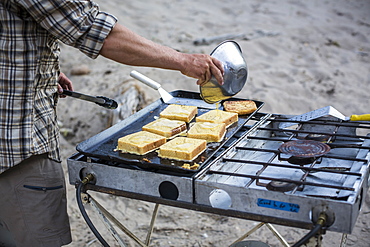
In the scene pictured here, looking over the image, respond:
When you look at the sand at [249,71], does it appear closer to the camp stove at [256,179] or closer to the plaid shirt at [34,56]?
the camp stove at [256,179]

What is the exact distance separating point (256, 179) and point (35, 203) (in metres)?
1.31

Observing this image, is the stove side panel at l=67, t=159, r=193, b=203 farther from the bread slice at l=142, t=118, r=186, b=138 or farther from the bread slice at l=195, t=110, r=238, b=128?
the bread slice at l=195, t=110, r=238, b=128

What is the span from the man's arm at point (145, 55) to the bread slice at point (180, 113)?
1.91ft

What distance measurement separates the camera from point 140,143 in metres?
2.40

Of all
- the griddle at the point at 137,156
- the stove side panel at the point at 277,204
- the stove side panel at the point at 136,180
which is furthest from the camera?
the griddle at the point at 137,156

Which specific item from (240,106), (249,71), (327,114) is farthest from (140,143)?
(249,71)

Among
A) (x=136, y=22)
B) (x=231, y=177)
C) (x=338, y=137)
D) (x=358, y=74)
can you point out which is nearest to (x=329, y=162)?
(x=338, y=137)

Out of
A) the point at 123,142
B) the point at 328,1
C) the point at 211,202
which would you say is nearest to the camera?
the point at 211,202

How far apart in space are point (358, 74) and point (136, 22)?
4.45 m

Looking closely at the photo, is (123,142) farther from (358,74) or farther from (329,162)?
(358,74)

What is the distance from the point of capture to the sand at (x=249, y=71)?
3987 millimetres

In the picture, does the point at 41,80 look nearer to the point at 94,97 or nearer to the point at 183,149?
the point at 94,97

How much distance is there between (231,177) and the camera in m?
2.29

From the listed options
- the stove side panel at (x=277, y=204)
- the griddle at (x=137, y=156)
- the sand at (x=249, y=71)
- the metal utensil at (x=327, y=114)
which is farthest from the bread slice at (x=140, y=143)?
the sand at (x=249, y=71)
